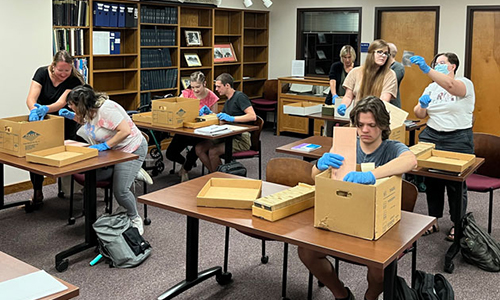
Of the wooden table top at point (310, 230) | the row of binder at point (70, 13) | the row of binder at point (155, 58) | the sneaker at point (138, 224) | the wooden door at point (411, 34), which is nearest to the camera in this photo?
the wooden table top at point (310, 230)

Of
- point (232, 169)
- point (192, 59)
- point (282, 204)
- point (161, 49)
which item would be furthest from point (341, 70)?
point (282, 204)

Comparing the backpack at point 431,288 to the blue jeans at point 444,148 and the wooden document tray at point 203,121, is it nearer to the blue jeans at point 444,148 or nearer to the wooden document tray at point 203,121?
the blue jeans at point 444,148

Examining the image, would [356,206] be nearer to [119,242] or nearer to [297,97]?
[119,242]

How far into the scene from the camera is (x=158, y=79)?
735cm

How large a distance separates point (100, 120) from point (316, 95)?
16.3 ft

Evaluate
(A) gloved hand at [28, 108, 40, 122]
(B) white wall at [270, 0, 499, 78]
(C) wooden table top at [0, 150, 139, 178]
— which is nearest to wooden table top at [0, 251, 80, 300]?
(C) wooden table top at [0, 150, 139, 178]

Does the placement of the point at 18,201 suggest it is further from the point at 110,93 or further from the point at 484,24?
the point at 484,24

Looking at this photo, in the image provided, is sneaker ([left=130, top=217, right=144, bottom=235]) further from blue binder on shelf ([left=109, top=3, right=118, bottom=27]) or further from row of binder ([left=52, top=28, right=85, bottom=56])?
blue binder on shelf ([left=109, top=3, right=118, bottom=27])

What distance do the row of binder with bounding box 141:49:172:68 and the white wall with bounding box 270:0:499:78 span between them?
233cm

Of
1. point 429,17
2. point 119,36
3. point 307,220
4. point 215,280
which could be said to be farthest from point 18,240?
point 429,17

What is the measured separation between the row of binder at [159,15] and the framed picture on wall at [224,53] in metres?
1.08

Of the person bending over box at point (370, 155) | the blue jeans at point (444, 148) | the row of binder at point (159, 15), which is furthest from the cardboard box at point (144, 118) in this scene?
the person bending over box at point (370, 155)

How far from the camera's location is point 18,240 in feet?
13.8

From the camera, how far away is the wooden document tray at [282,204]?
8.41 ft
